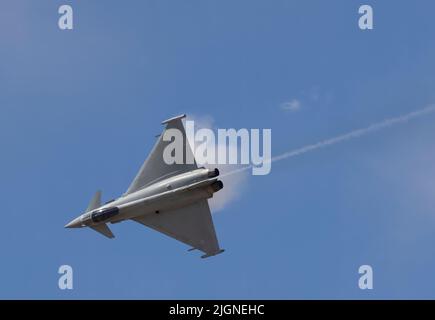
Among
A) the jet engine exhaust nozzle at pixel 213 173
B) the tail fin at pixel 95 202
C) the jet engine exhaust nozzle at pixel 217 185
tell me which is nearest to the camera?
the jet engine exhaust nozzle at pixel 213 173

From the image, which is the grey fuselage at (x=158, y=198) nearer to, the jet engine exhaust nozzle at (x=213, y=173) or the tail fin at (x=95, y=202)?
the jet engine exhaust nozzle at (x=213, y=173)

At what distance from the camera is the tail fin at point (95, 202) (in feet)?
244

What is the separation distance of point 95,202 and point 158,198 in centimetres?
490

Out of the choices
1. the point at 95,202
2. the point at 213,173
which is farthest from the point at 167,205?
the point at 95,202

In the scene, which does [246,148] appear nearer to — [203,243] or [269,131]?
[269,131]

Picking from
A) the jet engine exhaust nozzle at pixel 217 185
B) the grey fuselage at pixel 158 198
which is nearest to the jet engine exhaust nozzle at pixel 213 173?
the grey fuselage at pixel 158 198

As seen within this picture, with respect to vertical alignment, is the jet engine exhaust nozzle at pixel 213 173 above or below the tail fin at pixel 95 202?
above

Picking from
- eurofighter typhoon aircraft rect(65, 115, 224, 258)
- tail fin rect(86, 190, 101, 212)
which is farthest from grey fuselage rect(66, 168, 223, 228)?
tail fin rect(86, 190, 101, 212)

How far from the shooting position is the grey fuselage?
7200 cm

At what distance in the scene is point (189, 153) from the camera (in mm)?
74062

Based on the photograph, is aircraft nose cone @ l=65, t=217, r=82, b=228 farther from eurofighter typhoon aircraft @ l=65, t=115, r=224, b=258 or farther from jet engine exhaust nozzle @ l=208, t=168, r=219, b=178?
jet engine exhaust nozzle @ l=208, t=168, r=219, b=178

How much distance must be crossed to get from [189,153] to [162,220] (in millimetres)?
5371
